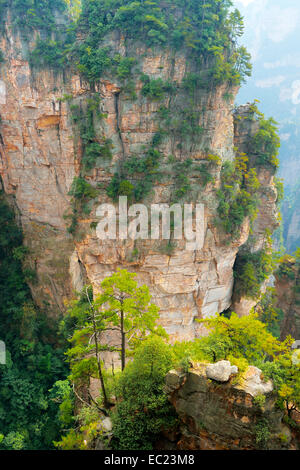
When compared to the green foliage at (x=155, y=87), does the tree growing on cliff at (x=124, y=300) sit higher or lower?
lower

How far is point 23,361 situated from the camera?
19.4 metres

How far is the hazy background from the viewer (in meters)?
67.9

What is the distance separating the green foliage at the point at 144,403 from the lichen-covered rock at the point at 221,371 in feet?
4.95

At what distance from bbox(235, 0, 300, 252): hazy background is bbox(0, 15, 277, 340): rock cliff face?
53.2m

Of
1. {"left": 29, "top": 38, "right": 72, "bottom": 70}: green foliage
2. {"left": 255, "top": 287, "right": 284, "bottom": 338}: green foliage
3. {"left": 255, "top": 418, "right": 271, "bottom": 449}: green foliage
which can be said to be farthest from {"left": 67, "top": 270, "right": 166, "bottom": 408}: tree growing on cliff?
{"left": 29, "top": 38, "right": 72, "bottom": 70}: green foliage

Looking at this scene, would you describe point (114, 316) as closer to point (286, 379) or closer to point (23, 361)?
point (286, 379)

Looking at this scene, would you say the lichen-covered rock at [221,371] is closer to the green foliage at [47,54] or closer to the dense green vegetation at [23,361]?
the dense green vegetation at [23,361]

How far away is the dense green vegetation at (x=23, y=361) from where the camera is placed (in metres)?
16.8

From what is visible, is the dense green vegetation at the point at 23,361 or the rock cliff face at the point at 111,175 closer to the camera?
the rock cliff face at the point at 111,175

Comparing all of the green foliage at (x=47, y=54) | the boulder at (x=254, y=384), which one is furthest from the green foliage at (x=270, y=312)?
the green foliage at (x=47, y=54)

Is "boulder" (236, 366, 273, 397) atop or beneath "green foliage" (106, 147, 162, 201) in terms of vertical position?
beneath

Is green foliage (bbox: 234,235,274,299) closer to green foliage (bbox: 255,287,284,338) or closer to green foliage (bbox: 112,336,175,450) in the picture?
green foliage (bbox: 255,287,284,338)

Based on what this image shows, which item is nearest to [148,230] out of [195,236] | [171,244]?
[171,244]
